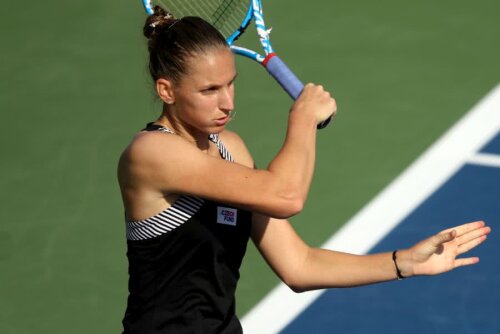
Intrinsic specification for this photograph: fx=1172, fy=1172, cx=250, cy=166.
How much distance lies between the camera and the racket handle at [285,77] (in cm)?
399

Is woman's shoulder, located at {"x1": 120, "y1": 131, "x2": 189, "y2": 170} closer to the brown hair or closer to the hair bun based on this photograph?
the brown hair

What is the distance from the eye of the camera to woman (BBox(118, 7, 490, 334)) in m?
3.73

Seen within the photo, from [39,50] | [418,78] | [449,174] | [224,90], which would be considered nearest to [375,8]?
[418,78]

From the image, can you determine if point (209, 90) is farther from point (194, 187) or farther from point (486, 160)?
point (486, 160)

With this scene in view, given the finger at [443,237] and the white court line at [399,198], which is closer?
the finger at [443,237]

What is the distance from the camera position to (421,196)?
6547 mm

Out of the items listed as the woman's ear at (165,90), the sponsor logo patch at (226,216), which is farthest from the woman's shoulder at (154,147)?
the sponsor logo patch at (226,216)

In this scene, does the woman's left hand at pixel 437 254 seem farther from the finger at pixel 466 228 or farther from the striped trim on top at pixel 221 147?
the striped trim on top at pixel 221 147

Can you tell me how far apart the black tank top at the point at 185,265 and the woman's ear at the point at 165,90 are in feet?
0.32

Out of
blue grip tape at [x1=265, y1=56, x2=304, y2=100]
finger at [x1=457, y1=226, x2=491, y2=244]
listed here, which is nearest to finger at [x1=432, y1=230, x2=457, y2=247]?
finger at [x1=457, y1=226, x2=491, y2=244]

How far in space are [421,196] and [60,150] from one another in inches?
86.3

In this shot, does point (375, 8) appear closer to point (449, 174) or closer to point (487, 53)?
point (487, 53)

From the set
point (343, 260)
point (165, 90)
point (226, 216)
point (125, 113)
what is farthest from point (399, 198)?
point (165, 90)

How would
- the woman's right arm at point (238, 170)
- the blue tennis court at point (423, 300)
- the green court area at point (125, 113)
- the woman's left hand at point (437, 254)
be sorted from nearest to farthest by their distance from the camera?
the woman's right arm at point (238, 170), the woman's left hand at point (437, 254), the blue tennis court at point (423, 300), the green court area at point (125, 113)
